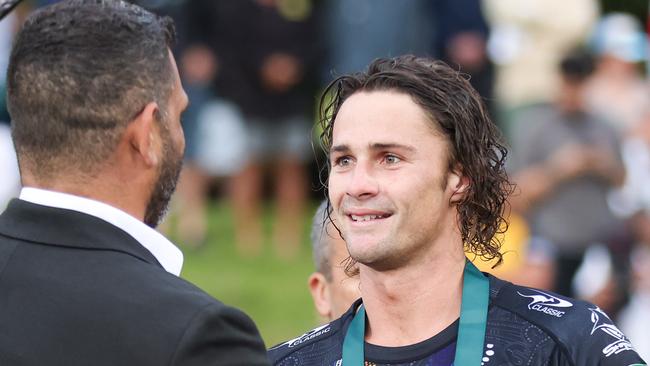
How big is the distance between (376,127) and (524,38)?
7.65m

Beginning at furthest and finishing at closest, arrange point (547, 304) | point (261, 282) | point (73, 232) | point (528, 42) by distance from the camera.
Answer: point (528, 42) → point (261, 282) → point (547, 304) → point (73, 232)

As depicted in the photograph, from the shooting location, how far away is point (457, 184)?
12.5 ft

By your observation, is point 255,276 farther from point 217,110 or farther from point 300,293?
point 217,110

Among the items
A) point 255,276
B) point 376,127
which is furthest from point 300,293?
point 376,127

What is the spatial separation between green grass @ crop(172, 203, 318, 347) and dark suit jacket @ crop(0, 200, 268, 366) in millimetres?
6430

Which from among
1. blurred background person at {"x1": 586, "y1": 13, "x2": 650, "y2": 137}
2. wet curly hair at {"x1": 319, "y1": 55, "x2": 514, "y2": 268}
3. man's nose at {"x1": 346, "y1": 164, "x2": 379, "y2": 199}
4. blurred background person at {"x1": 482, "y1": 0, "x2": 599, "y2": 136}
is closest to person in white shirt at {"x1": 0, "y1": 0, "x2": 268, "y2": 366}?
man's nose at {"x1": 346, "y1": 164, "x2": 379, "y2": 199}

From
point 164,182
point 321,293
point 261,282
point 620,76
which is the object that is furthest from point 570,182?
point 164,182

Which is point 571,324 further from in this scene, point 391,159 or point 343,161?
point 343,161

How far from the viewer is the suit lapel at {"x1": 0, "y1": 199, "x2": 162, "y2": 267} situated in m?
3.16

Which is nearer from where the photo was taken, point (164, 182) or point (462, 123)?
point (164, 182)

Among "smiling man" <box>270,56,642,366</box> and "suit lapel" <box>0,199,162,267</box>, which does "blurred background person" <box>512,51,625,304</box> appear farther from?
"suit lapel" <box>0,199,162,267</box>

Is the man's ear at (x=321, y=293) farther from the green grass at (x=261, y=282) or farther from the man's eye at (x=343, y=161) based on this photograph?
the green grass at (x=261, y=282)

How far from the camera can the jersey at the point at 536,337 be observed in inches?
135

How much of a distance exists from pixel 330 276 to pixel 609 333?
164 cm
